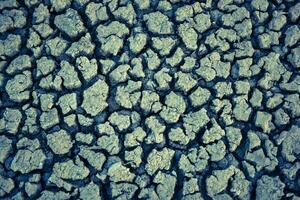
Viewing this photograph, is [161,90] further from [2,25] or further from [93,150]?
[2,25]

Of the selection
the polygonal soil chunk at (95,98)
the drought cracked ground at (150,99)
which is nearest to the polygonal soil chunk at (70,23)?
the drought cracked ground at (150,99)

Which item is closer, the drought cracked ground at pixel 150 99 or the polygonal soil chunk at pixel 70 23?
the drought cracked ground at pixel 150 99

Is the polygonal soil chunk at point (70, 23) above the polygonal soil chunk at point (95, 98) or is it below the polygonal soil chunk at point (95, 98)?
above

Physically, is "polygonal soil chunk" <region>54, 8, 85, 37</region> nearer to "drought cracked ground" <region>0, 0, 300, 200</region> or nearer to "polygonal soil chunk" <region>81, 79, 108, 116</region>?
"drought cracked ground" <region>0, 0, 300, 200</region>

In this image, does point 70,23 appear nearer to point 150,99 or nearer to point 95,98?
point 95,98

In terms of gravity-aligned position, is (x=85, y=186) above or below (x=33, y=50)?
below

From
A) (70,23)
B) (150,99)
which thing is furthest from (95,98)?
(70,23)

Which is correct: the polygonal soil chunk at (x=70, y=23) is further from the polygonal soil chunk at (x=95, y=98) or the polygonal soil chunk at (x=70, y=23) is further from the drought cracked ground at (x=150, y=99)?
the polygonal soil chunk at (x=95, y=98)

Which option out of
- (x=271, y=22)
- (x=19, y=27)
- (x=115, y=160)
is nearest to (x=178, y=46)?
(x=271, y=22)

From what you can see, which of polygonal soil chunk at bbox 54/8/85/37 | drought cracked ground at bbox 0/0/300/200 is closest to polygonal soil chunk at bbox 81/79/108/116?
drought cracked ground at bbox 0/0/300/200
